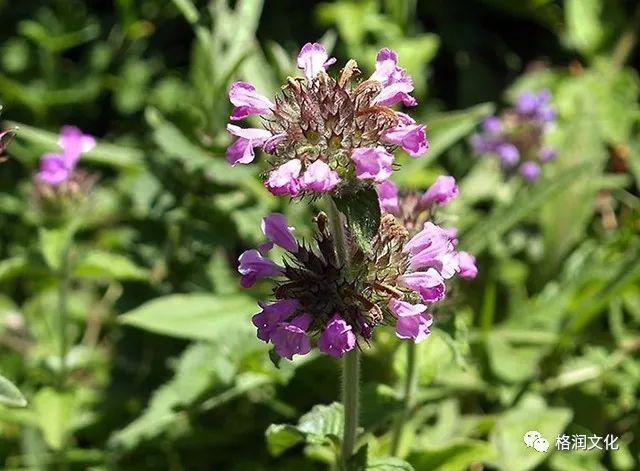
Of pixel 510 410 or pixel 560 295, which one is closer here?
pixel 510 410

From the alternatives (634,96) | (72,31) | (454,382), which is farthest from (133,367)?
(634,96)

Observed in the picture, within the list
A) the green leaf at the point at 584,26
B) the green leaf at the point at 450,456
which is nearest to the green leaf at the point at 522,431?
the green leaf at the point at 450,456

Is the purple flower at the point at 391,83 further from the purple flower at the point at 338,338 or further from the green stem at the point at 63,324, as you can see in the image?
the green stem at the point at 63,324

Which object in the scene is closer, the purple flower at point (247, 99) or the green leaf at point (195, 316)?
the purple flower at point (247, 99)

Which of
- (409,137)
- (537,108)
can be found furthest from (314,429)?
(537,108)

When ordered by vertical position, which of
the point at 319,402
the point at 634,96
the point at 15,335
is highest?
the point at 634,96

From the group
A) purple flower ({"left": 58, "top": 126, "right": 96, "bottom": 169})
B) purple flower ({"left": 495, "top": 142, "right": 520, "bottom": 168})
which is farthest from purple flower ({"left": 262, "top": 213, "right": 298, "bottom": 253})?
purple flower ({"left": 495, "top": 142, "right": 520, "bottom": 168})

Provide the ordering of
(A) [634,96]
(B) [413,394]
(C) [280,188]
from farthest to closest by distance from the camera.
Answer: (A) [634,96] → (B) [413,394] → (C) [280,188]

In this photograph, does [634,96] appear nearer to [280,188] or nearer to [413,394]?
[413,394]
